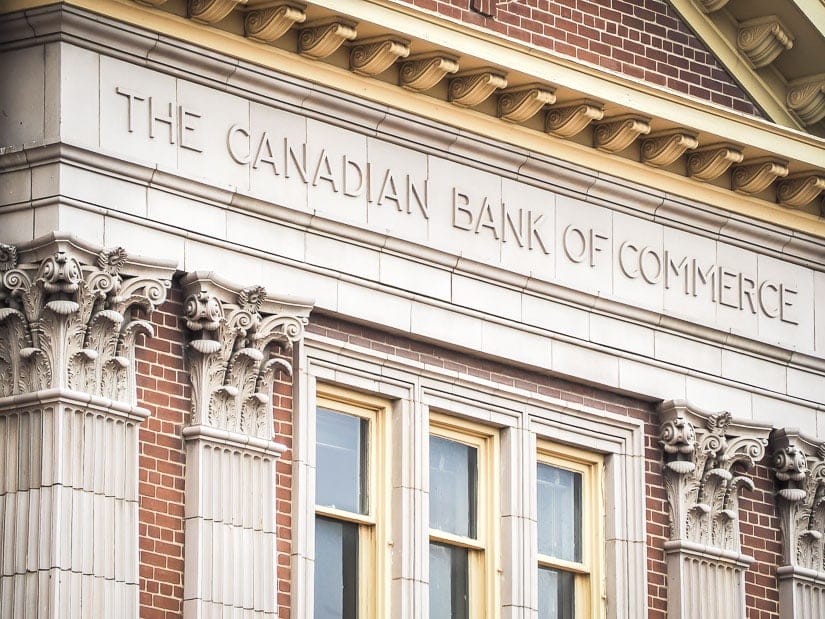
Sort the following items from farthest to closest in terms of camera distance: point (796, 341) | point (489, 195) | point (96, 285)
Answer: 1. point (796, 341)
2. point (489, 195)
3. point (96, 285)

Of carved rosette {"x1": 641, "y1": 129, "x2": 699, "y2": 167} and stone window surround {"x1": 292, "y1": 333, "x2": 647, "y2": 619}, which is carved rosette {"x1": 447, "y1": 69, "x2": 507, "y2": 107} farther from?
stone window surround {"x1": 292, "y1": 333, "x2": 647, "y2": 619}

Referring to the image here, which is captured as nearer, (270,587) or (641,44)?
(270,587)

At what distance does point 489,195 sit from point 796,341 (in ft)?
11.6

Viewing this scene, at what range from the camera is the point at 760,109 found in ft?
90.9

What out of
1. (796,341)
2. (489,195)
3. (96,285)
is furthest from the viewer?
(796,341)

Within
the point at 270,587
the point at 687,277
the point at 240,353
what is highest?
the point at 687,277

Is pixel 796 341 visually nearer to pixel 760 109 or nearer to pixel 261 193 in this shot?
pixel 760 109

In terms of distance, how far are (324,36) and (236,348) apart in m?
2.53

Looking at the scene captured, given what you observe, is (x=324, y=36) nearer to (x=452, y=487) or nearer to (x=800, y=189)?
(x=452, y=487)

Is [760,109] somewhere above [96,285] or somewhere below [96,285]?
above

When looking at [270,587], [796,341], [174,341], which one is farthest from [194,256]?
[796,341]

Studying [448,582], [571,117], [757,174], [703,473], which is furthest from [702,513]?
[571,117]

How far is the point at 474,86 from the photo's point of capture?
82.1ft

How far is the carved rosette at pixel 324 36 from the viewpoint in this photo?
78.7 ft
